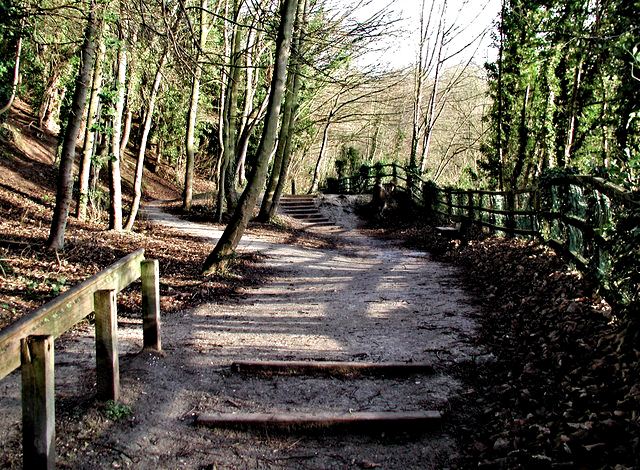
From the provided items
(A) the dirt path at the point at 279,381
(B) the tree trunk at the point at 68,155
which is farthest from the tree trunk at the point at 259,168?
(B) the tree trunk at the point at 68,155

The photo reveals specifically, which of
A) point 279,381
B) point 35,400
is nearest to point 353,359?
point 279,381

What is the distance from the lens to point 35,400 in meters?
2.65

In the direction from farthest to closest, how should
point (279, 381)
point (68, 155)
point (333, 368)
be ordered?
point (68, 155)
point (333, 368)
point (279, 381)

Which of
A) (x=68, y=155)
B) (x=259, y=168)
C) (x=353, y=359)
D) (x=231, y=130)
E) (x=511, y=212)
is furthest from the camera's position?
(x=231, y=130)

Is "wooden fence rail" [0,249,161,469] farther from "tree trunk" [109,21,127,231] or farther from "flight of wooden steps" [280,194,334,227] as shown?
"flight of wooden steps" [280,194,334,227]

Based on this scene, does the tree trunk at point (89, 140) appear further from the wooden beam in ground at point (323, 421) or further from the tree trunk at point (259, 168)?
the wooden beam in ground at point (323, 421)

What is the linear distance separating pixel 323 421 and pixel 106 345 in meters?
1.64

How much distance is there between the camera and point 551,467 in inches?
112

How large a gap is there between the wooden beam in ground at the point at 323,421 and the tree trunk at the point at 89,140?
9.27 m

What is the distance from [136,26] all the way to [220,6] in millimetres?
11646

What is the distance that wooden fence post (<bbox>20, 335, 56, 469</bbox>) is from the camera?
263cm

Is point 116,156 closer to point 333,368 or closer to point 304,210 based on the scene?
point 333,368

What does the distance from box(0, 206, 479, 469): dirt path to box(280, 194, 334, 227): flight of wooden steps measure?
11.7 meters

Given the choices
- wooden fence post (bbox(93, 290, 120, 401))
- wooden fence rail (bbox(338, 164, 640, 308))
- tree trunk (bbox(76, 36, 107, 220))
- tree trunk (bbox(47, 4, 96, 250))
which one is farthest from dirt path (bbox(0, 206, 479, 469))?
tree trunk (bbox(76, 36, 107, 220))
